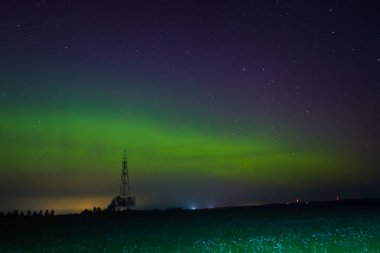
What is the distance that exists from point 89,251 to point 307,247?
13.4 m

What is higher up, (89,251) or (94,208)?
(94,208)

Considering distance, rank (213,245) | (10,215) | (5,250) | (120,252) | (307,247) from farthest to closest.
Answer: (10,215)
(5,250)
(213,245)
(120,252)
(307,247)

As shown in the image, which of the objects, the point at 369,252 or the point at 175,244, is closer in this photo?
the point at 369,252

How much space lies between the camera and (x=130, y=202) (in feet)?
399

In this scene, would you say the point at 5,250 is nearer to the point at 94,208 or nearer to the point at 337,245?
the point at 337,245

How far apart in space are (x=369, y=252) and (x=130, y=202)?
336 feet

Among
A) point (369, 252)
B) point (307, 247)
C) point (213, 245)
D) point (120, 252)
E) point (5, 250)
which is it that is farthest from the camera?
point (5, 250)

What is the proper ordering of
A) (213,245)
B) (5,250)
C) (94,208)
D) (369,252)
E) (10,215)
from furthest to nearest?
(94,208)
(10,215)
(5,250)
(213,245)
(369,252)

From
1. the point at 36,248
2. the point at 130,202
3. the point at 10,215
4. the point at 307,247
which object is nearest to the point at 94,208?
the point at 130,202

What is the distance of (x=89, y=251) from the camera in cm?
2958

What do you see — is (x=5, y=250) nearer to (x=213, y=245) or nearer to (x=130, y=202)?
(x=213, y=245)

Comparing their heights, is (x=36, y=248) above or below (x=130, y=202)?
below

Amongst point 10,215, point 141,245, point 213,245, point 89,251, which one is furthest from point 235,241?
point 10,215

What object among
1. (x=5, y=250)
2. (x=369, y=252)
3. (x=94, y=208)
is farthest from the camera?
(x=94, y=208)
